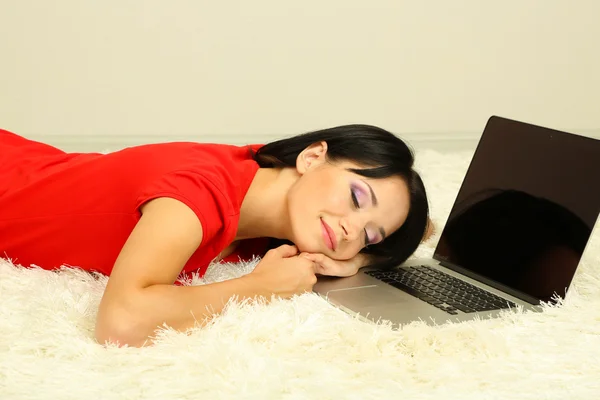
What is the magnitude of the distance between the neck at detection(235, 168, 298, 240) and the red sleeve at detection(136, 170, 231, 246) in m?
0.15

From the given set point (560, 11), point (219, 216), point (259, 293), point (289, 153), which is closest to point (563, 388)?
point (259, 293)

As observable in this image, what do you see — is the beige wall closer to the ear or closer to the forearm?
the ear

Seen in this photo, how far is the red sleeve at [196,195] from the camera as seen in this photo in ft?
4.63

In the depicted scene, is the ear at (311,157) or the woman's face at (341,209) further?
the ear at (311,157)

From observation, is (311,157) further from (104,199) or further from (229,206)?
(104,199)

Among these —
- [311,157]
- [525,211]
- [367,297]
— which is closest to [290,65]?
[311,157]

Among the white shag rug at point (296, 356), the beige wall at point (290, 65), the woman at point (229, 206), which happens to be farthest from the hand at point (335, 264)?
the beige wall at point (290, 65)

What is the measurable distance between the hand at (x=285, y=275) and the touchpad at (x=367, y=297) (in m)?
0.06

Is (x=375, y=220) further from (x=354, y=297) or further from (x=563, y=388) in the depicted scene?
(x=563, y=388)

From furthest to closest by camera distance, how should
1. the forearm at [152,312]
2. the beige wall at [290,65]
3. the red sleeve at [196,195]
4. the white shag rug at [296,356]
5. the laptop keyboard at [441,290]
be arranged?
the beige wall at [290,65] → the laptop keyboard at [441,290] → the red sleeve at [196,195] → the forearm at [152,312] → the white shag rug at [296,356]

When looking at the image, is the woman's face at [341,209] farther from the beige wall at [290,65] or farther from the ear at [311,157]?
the beige wall at [290,65]

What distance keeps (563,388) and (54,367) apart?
78 cm

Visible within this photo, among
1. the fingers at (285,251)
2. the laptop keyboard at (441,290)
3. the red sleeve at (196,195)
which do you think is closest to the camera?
the red sleeve at (196,195)

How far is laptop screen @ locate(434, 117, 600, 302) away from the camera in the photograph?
160 centimetres
